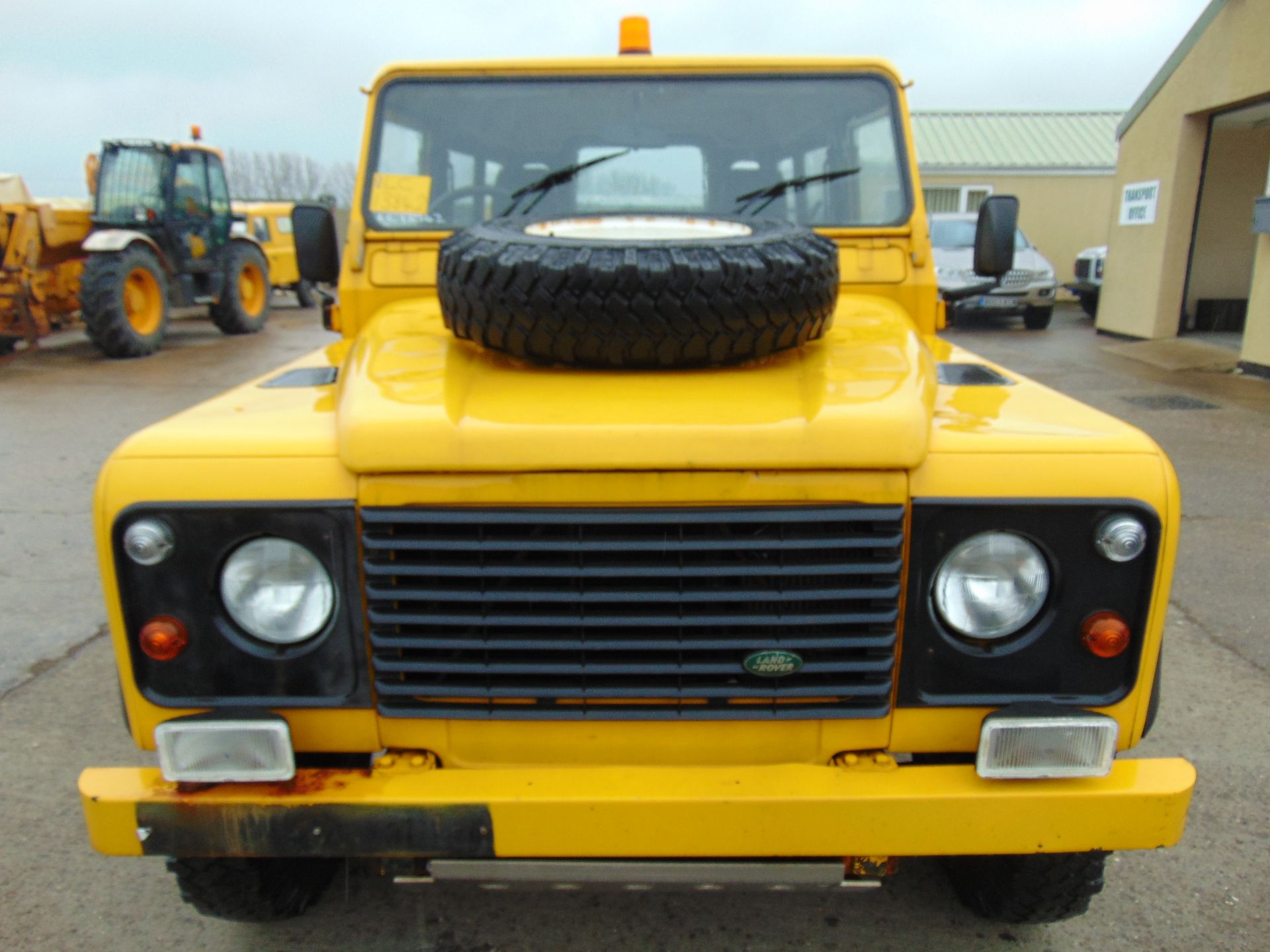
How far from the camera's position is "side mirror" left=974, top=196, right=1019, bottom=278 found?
10.2 feet

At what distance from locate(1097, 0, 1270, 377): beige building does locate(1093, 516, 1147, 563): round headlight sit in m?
9.78

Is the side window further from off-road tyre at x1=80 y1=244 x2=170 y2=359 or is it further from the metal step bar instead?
the metal step bar

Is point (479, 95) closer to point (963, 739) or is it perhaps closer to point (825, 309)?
point (825, 309)

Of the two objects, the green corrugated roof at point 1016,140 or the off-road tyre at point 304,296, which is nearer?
Result: the off-road tyre at point 304,296

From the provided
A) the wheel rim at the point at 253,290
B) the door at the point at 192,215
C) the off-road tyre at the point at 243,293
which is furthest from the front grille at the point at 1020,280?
the door at the point at 192,215

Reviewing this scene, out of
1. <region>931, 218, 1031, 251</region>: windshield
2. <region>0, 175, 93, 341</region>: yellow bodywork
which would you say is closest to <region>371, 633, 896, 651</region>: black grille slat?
<region>0, 175, 93, 341</region>: yellow bodywork

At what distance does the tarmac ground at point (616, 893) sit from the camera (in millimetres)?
2348

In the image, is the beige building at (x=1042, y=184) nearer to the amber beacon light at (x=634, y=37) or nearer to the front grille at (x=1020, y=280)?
the front grille at (x=1020, y=280)

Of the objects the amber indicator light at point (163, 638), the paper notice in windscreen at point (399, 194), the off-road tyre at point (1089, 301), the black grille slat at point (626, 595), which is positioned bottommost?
the off-road tyre at point (1089, 301)

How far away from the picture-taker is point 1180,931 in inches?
92.5

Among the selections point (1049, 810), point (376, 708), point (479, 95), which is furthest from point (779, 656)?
point (479, 95)

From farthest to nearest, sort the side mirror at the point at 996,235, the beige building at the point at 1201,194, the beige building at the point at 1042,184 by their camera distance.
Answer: the beige building at the point at 1042,184
the beige building at the point at 1201,194
the side mirror at the point at 996,235

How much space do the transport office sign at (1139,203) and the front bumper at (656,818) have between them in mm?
13117

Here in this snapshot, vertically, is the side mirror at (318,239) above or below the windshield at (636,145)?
below
